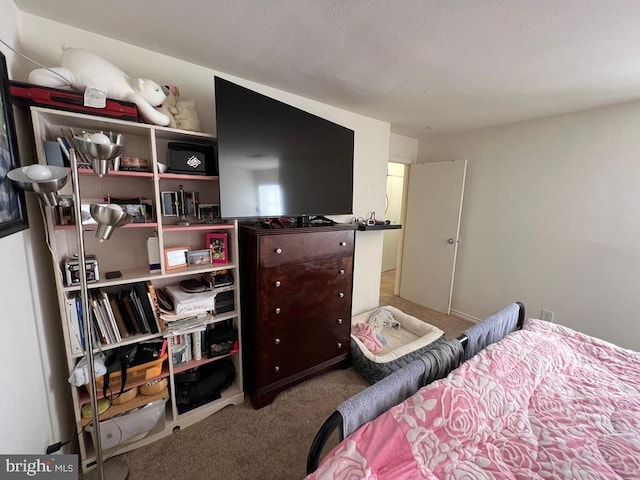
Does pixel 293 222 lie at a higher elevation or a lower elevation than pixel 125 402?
higher

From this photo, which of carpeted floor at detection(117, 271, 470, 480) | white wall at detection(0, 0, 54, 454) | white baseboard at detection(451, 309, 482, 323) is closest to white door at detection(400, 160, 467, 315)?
white baseboard at detection(451, 309, 482, 323)

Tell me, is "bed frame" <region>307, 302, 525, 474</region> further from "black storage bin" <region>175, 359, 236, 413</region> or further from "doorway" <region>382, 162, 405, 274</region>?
"doorway" <region>382, 162, 405, 274</region>

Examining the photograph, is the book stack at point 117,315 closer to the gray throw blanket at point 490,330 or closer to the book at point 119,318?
the book at point 119,318

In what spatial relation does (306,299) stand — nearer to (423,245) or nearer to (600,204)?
(423,245)

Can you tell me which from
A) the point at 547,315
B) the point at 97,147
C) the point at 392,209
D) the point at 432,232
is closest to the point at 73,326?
the point at 97,147

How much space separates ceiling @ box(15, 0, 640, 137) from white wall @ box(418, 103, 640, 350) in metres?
0.40

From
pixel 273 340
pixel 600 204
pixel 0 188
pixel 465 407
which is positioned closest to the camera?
pixel 0 188

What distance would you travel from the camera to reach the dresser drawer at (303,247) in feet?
5.21

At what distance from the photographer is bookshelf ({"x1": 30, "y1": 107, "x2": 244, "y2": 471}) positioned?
124 centimetres

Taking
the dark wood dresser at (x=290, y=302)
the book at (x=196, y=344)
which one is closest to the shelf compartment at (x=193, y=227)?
the dark wood dresser at (x=290, y=302)

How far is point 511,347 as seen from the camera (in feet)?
4.25

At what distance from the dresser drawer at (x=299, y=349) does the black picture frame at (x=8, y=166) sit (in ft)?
4.36

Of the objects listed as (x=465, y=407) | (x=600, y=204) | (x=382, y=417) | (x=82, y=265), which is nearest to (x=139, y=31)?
(x=82, y=265)

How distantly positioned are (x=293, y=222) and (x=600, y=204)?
283 cm
